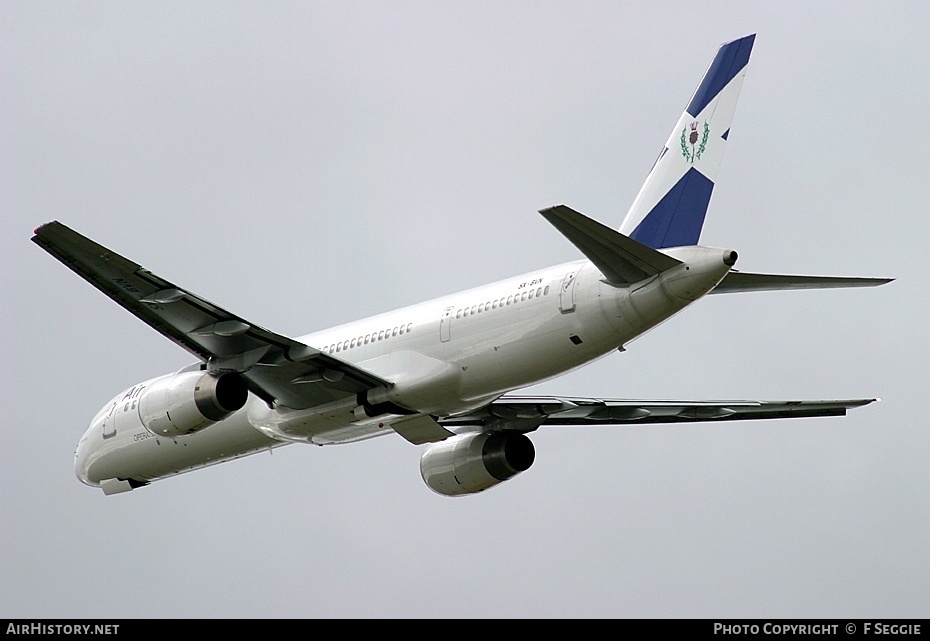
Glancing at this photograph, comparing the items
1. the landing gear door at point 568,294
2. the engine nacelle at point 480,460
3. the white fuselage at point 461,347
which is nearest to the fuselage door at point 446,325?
the white fuselage at point 461,347

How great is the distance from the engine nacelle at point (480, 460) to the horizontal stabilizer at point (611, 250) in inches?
353

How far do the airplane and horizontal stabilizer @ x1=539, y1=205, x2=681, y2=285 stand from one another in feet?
0.12

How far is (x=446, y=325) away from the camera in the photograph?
34344 millimetres

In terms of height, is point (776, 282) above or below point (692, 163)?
below

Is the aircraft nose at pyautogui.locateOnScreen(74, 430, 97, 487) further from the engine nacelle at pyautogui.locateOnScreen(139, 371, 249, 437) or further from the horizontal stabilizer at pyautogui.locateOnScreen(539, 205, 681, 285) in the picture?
the horizontal stabilizer at pyautogui.locateOnScreen(539, 205, 681, 285)

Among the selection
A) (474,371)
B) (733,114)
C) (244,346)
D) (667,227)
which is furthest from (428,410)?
(733,114)

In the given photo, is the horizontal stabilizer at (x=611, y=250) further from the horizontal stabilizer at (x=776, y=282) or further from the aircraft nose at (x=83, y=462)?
the aircraft nose at (x=83, y=462)

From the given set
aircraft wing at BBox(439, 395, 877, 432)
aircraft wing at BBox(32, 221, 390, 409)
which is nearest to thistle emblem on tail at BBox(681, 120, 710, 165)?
aircraft wing at BBox(439, 395, 877, 432)

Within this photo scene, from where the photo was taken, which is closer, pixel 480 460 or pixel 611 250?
pixel 611 250

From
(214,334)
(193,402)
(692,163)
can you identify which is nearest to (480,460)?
(193,402)

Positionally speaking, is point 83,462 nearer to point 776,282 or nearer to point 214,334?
point 214,334

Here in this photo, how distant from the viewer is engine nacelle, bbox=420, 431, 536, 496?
1528 inches

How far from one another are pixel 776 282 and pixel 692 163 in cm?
343
